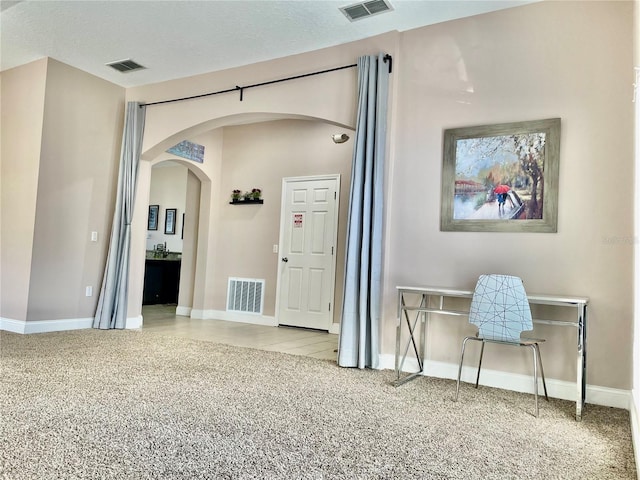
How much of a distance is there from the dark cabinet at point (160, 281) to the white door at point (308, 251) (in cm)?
293

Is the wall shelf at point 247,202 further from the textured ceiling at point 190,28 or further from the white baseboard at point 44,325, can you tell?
the white baseboard at point 44,325

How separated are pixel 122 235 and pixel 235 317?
2.07 meters

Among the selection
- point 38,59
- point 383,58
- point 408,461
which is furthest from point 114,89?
point 408,461

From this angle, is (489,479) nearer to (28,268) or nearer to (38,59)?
(28,268)

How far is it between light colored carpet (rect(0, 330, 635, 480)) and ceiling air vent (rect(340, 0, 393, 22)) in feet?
9.68

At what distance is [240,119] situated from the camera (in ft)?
17.0

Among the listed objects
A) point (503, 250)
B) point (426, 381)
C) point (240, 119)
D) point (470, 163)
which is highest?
point (240, 119)

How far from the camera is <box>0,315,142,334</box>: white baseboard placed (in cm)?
492

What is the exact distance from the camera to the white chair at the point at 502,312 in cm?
296

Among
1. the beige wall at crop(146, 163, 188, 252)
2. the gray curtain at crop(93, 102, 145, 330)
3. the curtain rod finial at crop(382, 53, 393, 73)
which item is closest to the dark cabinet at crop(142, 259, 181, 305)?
the beige wall at crop(146, 163, 188, 252)

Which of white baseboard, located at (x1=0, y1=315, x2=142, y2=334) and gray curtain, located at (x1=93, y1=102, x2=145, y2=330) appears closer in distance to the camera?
white baseboard, located at (x1=0, y1=315, x2=142, y2=334)

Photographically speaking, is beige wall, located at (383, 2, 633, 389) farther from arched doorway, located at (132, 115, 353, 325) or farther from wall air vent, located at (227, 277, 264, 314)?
wall air vent, located at (227, 277, 264, 314)

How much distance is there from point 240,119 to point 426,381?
3.38m

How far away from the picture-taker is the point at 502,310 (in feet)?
9.84
